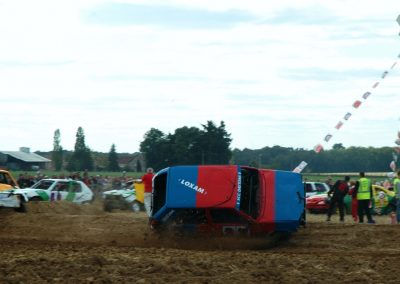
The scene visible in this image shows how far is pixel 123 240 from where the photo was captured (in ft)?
54.1

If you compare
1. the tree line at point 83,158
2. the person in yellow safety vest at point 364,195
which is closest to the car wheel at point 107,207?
the person in yellow safety vest at point 364,195

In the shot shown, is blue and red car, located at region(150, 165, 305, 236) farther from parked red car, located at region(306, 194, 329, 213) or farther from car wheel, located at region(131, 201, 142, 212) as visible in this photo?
parked red car, located at region(306, 194, 329, 213)

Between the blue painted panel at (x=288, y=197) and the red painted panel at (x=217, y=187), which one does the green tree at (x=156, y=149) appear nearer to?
the blue painted panel at (x=288, y=197)

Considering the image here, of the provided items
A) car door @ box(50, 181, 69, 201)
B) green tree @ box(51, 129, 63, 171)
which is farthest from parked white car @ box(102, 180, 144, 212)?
green tree @ box(51, 129, 63, 171)

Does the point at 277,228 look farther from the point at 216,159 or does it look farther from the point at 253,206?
the point at 216,159

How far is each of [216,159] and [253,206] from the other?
1995 cm

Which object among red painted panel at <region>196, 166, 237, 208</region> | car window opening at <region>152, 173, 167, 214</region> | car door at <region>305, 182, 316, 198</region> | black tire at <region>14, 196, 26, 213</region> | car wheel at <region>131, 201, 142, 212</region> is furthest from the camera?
car door at <region>305, 182, 316, 198</region>

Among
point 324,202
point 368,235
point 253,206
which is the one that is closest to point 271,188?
point 253,206

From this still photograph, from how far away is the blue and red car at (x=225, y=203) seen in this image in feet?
50.4

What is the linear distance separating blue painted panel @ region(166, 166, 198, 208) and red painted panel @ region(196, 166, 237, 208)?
120 mm

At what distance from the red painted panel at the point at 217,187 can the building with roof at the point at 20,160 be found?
158 feet

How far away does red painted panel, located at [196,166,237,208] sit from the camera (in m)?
15.3

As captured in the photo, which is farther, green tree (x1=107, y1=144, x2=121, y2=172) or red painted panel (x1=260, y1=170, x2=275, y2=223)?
green tree (x1=107, y1=144, x2=121, y2=172)

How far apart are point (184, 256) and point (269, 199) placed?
3.54 m
